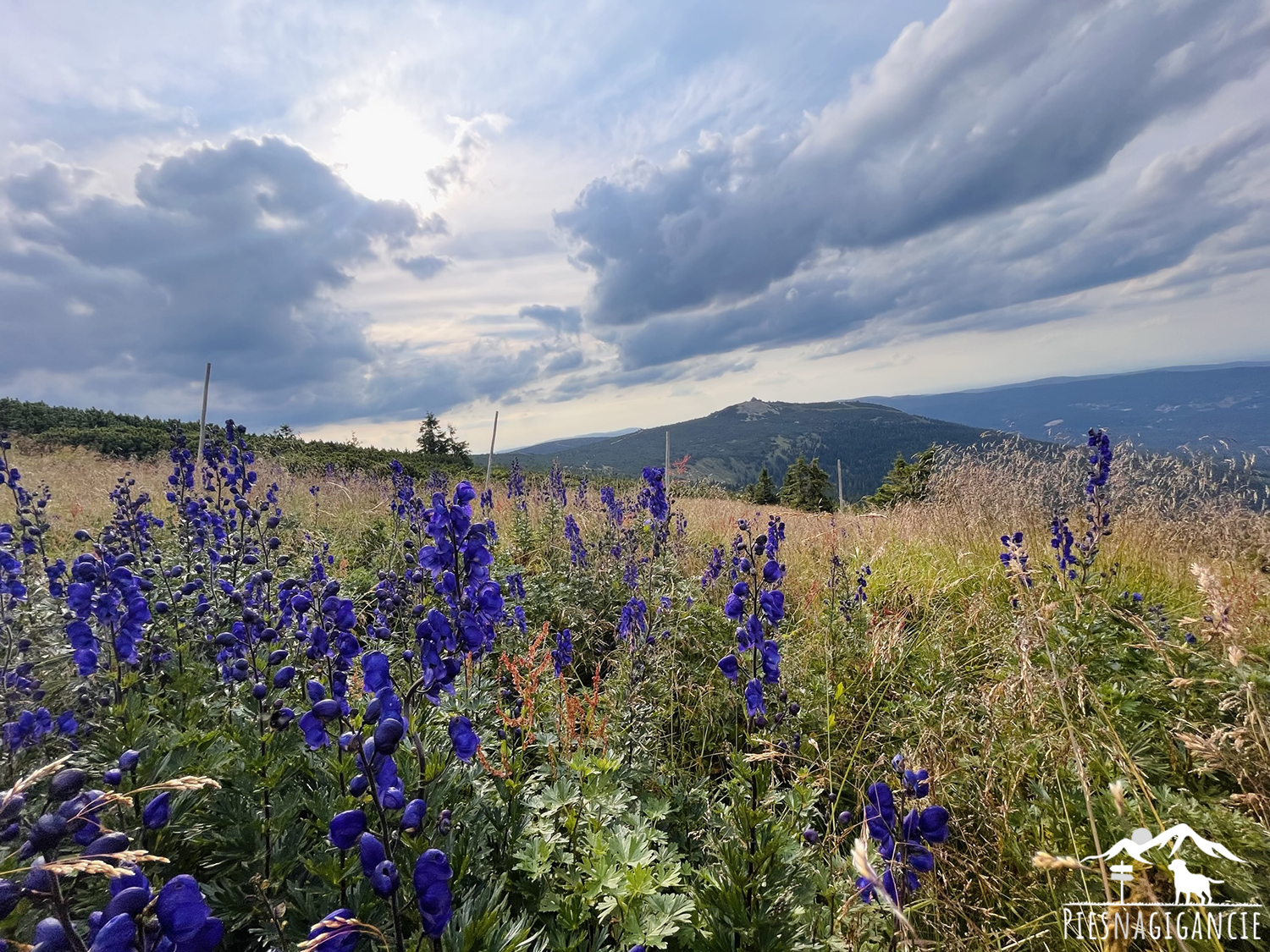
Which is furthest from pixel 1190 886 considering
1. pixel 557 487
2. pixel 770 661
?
pixel 557 487

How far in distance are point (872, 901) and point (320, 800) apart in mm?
2118

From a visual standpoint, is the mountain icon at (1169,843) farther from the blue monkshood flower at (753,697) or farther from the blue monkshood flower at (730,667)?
the blue monkshood flower at (730,667)

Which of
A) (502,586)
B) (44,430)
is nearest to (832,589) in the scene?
(502,586)

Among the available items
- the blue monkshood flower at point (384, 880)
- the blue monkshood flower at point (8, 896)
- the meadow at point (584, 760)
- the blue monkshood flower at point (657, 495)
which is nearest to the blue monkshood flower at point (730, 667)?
the meadow at point (584, 760)

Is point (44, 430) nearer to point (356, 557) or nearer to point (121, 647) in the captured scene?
point (356, 557)

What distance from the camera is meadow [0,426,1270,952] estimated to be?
1.68 meters

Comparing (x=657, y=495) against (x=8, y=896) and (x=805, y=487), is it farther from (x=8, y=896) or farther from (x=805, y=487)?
(x=805, y=487)

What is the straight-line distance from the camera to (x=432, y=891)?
1.28 metres

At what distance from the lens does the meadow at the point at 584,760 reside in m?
1.68

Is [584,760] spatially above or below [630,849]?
above

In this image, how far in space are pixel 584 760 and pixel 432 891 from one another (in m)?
1.44

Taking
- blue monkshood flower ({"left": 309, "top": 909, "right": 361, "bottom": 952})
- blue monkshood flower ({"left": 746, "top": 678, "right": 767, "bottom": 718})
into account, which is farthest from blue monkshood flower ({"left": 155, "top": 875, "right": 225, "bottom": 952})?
blue monkshood flower ({"left": 746, "top": 678, "right": 767, "bottom": 718})

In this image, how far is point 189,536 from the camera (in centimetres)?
482

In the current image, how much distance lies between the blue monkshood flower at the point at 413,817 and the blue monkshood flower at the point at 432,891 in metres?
0.20
